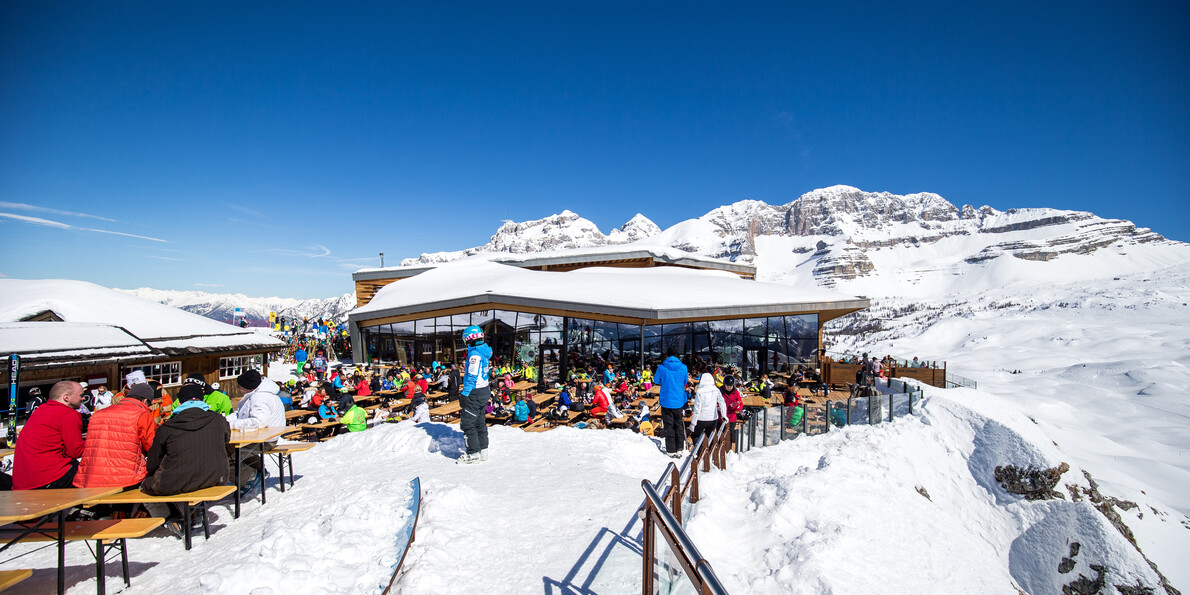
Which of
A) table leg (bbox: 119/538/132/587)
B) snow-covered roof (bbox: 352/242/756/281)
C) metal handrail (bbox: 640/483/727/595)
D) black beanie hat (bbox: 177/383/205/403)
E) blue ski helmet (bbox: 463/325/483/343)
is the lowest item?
table leg (bbox: 119/538/132/587)

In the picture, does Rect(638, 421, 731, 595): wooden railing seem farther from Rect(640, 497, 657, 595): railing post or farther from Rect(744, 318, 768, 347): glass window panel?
Rect(744, 318, 768, 347): glass window panel

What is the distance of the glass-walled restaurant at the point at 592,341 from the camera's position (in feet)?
56.1

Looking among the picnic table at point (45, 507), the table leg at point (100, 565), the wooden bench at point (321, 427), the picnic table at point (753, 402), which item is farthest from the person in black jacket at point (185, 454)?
the picnic table at point (753, 402)

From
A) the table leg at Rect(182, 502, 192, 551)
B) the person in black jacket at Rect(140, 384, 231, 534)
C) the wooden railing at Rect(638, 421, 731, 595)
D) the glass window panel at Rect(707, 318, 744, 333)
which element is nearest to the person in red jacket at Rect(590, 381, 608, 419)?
the wooden railing at Rect(638, 421, 731, 595)

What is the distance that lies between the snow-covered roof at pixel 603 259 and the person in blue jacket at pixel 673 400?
60.0ft

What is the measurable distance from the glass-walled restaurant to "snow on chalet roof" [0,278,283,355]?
18.2 ft

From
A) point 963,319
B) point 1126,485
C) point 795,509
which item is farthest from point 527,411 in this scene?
point 963,319

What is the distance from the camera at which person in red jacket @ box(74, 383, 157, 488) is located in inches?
169

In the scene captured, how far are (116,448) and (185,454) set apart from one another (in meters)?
0.70

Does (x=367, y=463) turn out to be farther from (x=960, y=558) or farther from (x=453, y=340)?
(x=453, y=340)

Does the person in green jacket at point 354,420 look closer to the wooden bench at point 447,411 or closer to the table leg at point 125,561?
the wooden bench at point 447,411

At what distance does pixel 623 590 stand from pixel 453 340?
52.6 feet

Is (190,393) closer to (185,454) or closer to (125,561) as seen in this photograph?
(185,454)

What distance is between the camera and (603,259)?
26.5 meters
